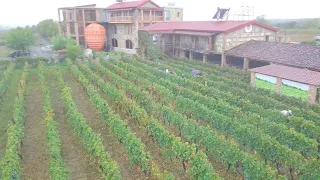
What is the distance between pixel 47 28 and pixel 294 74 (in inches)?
2735

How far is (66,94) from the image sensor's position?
70.5ft

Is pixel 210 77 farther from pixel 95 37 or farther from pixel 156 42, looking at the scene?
pixel 95 37

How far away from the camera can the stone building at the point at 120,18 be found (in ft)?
156

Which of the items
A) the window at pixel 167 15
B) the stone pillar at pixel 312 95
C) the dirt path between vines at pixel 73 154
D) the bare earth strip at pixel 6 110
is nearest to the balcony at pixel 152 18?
the window at pixel 167 15

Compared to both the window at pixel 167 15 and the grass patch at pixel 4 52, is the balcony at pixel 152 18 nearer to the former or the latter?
the window at pixel 167 15

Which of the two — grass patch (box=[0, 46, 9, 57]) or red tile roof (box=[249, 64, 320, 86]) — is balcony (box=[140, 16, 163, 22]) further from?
red tile roof (box=[249, 64, 320, 86])

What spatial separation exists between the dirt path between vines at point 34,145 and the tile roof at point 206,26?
2216 cm

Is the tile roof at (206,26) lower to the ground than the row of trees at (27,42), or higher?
higher

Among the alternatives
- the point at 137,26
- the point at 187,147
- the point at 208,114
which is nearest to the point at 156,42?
the point at 137,26

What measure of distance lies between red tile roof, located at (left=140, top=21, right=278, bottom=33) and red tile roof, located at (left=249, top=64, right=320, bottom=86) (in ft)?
37.6

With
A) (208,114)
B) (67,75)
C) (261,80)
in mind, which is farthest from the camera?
(67,75)

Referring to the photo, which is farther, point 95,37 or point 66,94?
point 95,37

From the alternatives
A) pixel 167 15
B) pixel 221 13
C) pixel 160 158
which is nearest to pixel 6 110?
pixel 160 158

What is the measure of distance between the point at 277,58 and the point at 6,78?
87.7 feet
